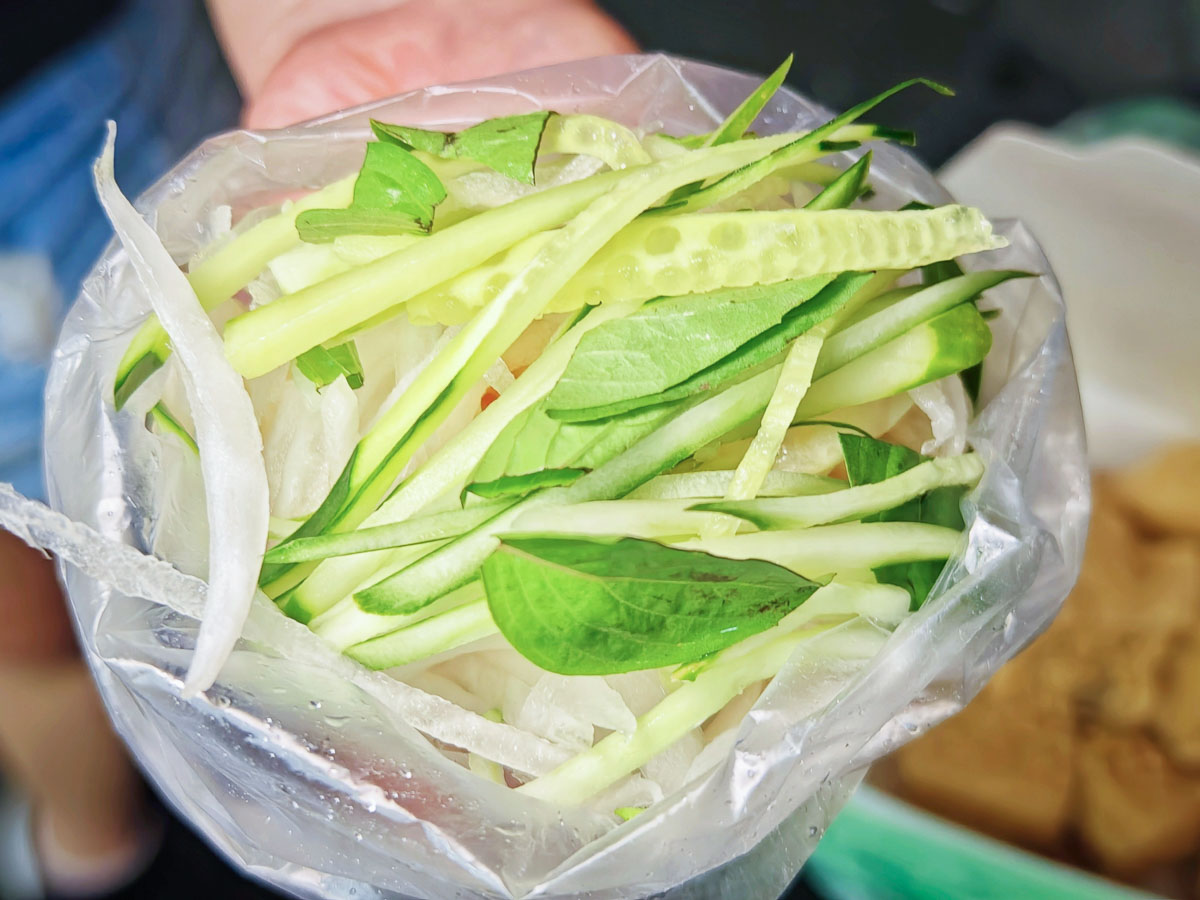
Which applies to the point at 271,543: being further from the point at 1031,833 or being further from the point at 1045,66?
the point at 1045,66

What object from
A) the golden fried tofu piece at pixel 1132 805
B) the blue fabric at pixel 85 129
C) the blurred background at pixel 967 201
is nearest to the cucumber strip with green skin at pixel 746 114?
the blurred background at pixel 967 201

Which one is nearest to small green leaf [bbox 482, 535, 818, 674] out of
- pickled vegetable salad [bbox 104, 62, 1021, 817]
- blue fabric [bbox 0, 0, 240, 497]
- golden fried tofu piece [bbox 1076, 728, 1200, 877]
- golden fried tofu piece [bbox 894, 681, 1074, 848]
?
pickled vegetable salad [bbox 104, 62, 1021, 817]

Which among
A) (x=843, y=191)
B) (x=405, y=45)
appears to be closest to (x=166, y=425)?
(x=843, y=191)

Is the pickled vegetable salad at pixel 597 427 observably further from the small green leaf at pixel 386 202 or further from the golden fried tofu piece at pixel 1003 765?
the golden fried tofu piece at pixel 1003 765

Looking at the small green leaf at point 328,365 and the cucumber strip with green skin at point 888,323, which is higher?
the small green leaf at point 328,365

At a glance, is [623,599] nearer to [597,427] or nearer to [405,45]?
[597,427]

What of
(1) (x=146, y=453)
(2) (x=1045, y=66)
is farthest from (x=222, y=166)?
(2) (x=1045, y=66)

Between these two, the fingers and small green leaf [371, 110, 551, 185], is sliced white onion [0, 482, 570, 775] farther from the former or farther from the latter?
the fingers
